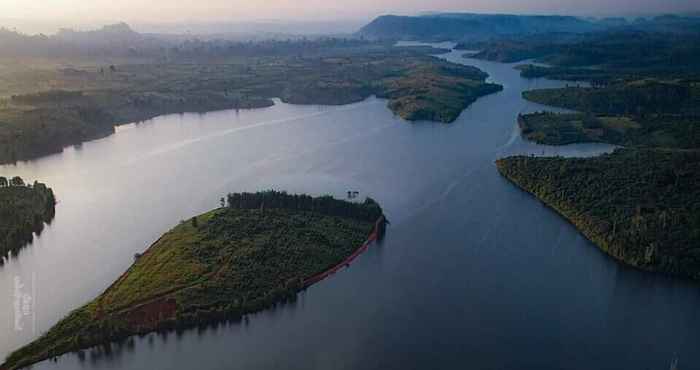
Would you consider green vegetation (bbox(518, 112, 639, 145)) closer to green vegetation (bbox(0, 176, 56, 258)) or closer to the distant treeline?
the distant treeline

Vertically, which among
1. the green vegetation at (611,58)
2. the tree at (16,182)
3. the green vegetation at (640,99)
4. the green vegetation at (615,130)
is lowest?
the tree at (16,182)

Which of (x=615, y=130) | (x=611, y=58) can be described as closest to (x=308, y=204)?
(x=615, y=130)

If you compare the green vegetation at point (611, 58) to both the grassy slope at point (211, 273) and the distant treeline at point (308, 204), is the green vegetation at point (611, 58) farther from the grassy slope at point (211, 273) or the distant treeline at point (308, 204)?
the grassy slope at point (211, 273)

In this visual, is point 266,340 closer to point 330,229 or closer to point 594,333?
point 330,229

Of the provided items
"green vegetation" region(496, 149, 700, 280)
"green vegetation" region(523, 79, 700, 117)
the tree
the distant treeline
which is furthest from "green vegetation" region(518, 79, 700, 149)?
the tree

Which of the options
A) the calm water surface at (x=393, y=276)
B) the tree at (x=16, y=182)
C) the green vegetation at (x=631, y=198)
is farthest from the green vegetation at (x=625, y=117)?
the tree at (x=16, y=182)

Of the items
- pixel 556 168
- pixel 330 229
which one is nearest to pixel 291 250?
pixel 330 229
